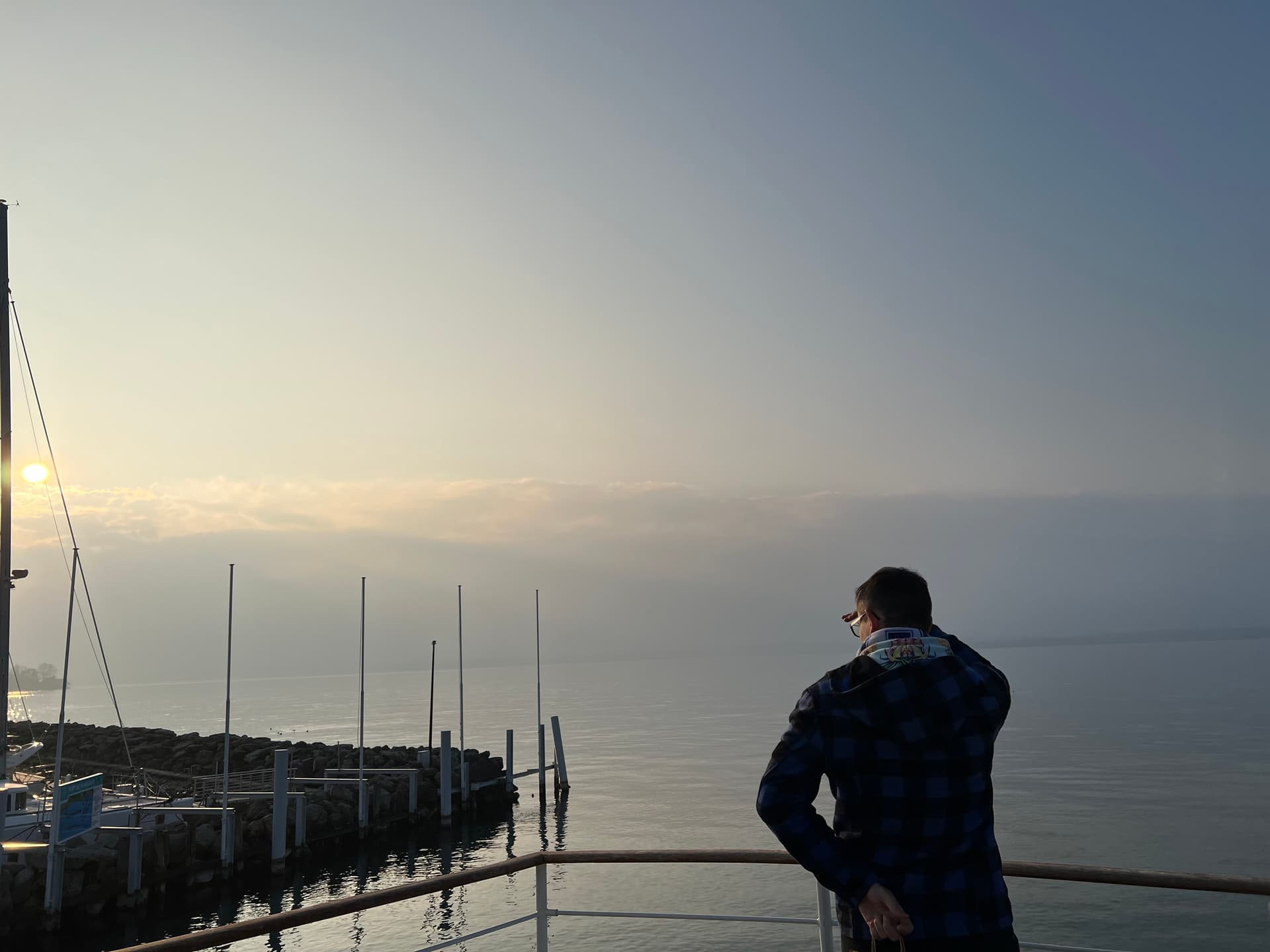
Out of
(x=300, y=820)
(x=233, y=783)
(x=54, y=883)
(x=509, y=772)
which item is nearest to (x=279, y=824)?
(x=300, y=820)

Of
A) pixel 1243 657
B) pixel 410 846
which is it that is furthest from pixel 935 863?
pixel 1243 657

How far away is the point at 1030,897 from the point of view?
72.0 ft

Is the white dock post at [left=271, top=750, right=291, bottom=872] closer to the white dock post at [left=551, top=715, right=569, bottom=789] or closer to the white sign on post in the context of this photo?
the white sign on post

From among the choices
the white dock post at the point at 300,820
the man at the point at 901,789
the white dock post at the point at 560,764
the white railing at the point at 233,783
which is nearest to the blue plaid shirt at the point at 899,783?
the man at the point at 901,789

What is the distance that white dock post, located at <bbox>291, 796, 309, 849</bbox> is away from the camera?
25.2m

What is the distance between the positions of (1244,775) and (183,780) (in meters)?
46.2

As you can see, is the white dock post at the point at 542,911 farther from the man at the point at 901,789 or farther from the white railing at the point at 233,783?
the white railing at the point at 233,783

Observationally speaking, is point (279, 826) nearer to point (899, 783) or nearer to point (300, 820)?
point (300, 820)

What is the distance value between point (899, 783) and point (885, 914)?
280 millimetres

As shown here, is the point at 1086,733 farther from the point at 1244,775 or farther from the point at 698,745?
the point at 698,745

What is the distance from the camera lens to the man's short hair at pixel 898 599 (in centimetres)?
219

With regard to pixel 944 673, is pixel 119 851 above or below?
below

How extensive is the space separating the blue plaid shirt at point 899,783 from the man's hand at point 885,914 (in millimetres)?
22

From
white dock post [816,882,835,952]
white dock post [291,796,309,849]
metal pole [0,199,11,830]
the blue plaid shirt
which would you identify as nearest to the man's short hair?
the blue plaid shirt
